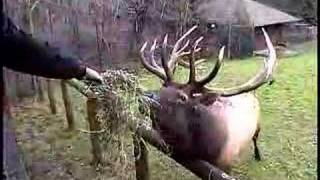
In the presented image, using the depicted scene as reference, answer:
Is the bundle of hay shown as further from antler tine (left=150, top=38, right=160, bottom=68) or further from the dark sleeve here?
the dark sleeve

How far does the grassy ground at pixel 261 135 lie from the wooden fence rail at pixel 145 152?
0.01m

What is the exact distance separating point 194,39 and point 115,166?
33 cm

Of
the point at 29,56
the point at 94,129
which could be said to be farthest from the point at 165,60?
the point at 29,56

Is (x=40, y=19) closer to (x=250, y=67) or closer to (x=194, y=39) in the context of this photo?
(x=194, y=39)

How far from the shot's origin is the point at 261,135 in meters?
0.99

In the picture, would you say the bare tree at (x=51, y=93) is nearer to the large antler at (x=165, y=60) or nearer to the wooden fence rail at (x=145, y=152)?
the wooden fence rail at (x=145, y=152)

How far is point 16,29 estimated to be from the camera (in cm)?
47

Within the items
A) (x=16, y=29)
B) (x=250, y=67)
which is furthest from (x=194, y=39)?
(x=16, y=29)

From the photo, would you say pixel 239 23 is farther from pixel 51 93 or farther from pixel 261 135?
pixel 51 93

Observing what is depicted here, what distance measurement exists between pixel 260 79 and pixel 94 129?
1.17 feet

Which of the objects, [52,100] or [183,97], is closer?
[183,97]

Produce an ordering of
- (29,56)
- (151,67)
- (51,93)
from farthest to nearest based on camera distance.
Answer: (51,93), (151,67), (29,56)

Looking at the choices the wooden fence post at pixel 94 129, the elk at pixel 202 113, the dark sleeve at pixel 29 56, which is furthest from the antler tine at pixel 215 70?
the dark sleeve at pixel 29 56

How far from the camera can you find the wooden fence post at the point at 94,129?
1054mm
